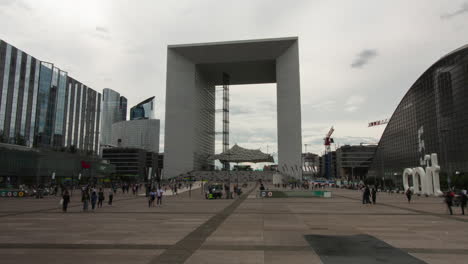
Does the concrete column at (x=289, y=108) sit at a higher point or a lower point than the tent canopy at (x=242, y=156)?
higher

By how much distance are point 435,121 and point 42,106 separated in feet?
384

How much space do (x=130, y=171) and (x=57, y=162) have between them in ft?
298

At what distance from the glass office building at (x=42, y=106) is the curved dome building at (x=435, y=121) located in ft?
324

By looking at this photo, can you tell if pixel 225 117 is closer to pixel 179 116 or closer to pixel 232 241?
pixel 179 116

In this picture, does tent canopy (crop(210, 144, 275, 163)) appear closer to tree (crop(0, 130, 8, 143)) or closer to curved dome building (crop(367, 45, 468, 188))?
curved dome building (crop(367, 45, 468, 188))

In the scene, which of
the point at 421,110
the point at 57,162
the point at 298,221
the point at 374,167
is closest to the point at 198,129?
the point at 57,162

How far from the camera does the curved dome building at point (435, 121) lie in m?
79.0

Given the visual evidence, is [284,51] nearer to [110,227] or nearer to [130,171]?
[130,171]

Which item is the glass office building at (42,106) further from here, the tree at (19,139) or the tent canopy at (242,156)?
the tent canopy at (242,156)

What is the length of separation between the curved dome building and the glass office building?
98697 mm

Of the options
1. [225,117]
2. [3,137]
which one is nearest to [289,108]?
[225,117]

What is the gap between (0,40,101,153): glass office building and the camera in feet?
310

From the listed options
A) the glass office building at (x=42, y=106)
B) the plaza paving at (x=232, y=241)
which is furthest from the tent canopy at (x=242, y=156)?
the plaza paving at (x=232, y=241)

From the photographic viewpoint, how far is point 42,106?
10794 centimetres
